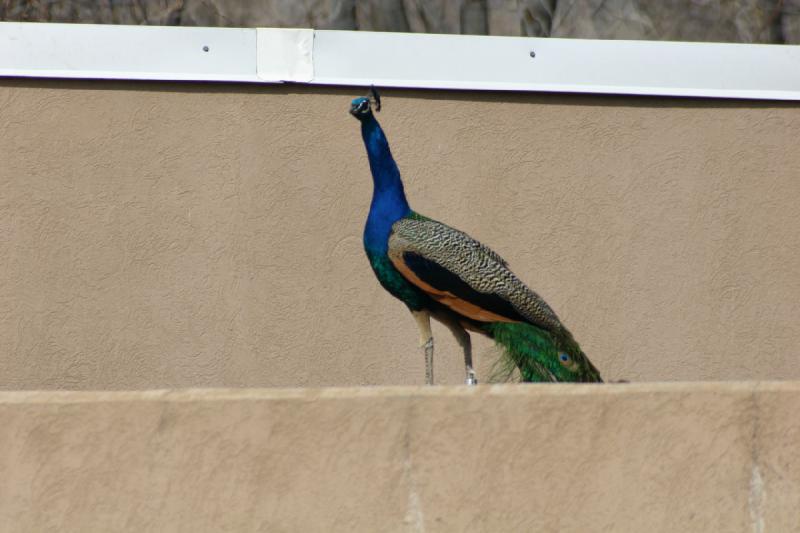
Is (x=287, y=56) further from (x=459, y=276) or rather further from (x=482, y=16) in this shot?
(x=459, y=276)

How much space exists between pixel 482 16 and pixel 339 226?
115cm

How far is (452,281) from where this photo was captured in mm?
4934

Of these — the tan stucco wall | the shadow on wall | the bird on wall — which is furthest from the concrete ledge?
the shadow on wall

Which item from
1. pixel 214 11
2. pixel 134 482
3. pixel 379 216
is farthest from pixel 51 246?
pixel 134 482

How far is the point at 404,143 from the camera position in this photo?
19.9ft

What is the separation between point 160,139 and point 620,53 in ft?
6.65

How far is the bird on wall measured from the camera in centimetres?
490

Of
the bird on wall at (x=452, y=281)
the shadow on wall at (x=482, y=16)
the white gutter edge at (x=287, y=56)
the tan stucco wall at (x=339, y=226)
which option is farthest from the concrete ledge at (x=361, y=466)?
the shadow on wall at (x=482, y=16)

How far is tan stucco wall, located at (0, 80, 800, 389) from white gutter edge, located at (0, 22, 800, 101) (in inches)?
3.1

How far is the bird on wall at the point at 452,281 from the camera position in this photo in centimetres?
490

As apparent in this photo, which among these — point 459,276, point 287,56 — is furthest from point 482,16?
point 459,276

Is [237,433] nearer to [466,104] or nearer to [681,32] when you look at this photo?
[466,104]

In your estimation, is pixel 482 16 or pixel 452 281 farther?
pixel 482 16

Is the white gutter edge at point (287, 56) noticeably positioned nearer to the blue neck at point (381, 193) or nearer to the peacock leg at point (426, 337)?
the blue neck at point (381, 193)
